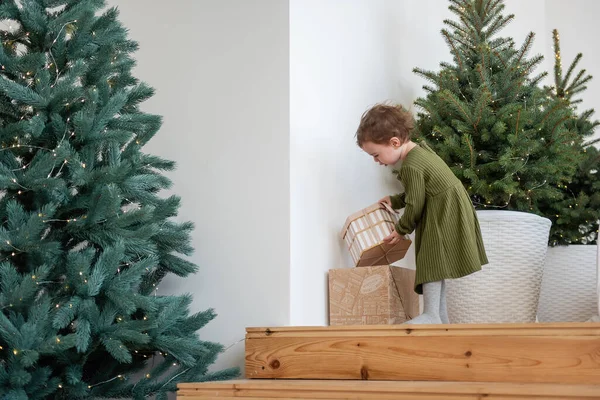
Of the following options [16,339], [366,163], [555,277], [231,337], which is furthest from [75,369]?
[555,277]

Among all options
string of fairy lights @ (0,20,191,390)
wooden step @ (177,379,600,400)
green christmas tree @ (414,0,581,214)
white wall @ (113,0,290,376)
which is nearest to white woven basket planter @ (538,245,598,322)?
green christmas tree @ (414,0,581,214)

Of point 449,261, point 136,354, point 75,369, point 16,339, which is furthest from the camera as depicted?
point 449,261

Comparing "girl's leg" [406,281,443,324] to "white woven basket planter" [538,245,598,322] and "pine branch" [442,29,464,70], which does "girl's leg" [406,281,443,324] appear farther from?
"pine branch" [442,29,464,70]

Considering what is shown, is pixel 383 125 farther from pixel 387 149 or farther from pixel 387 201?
pixel 387 201

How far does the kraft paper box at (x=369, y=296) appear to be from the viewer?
2887 mm

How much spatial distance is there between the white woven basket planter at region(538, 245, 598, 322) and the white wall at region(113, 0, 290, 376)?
1467mm

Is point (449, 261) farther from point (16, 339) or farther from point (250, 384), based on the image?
point (16, 339)

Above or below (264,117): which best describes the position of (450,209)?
below

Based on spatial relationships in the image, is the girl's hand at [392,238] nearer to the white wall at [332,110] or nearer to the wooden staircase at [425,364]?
the white wall at [332,110]

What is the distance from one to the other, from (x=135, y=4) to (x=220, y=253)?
3.85 feet

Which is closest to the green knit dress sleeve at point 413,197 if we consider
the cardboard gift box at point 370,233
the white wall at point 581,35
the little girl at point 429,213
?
the little girl at point 429,213

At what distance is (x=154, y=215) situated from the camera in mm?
2596

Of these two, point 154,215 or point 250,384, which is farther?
point 154,215

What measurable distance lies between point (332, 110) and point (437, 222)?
0.71 m
